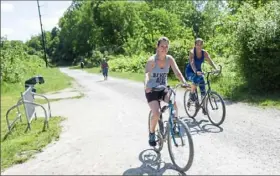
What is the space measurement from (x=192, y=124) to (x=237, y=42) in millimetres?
4948

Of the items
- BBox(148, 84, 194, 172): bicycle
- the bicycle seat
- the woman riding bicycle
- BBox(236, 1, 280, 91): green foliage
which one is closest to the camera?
BBox(148, 84, 194, 172): bicycle

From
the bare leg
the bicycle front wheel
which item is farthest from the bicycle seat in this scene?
the bicycle front wheel

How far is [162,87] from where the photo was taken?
566 centimetres

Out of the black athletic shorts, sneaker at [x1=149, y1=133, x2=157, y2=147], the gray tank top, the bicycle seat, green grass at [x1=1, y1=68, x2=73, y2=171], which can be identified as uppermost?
the gray tank top

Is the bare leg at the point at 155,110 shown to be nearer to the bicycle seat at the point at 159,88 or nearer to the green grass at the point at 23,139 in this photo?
the bicycle seat at the point at 159,88

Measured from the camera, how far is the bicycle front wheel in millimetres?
5141

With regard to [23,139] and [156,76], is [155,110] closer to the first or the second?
[156,76]

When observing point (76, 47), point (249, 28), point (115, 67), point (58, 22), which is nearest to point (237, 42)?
point (249, 28)

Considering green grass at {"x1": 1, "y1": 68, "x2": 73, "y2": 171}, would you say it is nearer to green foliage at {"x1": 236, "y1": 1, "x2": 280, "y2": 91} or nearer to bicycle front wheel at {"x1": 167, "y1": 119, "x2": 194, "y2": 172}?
bicycle front wheel at {"x1": 167, "y1": 119, "x2": 194, "y2": 172}

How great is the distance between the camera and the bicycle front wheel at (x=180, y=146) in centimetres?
514

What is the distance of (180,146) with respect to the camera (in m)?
5.48

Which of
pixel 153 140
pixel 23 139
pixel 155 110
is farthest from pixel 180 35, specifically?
pixel 155 110

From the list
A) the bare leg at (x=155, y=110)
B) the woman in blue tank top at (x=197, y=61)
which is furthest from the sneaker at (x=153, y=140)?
the woman in blue tank top at (x=197, y=61)

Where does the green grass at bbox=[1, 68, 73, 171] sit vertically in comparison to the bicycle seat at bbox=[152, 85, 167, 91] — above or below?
below
